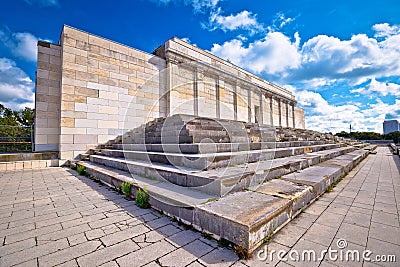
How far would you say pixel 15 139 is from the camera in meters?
8.03

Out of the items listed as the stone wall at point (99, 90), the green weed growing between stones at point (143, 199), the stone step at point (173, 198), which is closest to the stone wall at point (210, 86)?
the stone wall at point (99, 90)

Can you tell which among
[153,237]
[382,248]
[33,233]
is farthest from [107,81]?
[382,248]

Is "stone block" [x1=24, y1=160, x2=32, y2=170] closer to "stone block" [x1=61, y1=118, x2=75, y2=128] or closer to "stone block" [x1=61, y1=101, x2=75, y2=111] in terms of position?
"stone block" [x1=61, y1=118, x2=75, y2=128]

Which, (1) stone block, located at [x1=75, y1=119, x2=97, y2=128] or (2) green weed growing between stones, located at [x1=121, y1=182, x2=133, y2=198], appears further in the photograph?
(1) stone block, located at [x1=75, y1=119, x2=97, y2=128]

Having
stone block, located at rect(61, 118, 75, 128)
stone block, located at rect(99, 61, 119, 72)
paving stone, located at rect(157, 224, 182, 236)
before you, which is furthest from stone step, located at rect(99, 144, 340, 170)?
stone block, located at rect(99, 61, 119, 72)

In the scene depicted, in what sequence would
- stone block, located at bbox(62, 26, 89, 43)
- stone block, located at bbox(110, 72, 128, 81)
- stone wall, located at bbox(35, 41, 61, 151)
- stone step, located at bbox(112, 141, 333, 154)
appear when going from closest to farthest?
stone step, located at bbox(112, 141, 333, 154) < stone wall, located at bbox(35, 41, 61, 151) < stone block, located at bbox(62, 26, 89, 43) < stone block, located at bbox(110, 72, 128, 81)

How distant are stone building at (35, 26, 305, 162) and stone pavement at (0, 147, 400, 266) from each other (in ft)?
15.9

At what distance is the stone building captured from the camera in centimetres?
714

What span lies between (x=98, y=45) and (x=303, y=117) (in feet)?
81.1

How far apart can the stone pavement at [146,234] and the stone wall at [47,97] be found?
493cm

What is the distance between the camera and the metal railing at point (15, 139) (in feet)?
25.8

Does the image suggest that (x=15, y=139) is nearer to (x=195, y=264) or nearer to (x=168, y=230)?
(x=168, y=230)

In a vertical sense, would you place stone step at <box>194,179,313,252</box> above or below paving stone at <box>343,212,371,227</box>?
above

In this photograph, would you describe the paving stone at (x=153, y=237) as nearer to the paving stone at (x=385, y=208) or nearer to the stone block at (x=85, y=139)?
the paving stone at (x=385, y=208)
